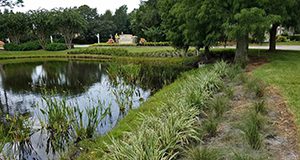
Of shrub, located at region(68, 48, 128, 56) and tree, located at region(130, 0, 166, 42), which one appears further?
tree, located at region(130, 0, 166, 42)

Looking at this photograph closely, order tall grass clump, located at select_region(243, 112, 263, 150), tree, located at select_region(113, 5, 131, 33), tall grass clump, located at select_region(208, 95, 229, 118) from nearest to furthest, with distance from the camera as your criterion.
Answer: tall grass clump, located at select_region(243, 112, 263, 150), tall grass clump, located at select_region(208, 95, 229, 118), tree, located at select_region(113, 5, 131, 33)

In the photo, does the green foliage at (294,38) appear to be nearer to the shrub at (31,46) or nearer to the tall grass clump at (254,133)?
the shrub at (31,46)

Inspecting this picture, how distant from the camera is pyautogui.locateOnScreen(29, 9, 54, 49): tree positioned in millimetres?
34312

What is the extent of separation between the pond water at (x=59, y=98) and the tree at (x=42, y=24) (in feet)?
58.3

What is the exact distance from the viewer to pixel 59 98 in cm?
1108

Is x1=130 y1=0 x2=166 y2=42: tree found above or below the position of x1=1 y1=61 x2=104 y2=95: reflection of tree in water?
above

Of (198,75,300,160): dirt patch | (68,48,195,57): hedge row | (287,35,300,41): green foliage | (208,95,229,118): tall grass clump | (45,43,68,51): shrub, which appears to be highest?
(287,35,300,41): green foliage

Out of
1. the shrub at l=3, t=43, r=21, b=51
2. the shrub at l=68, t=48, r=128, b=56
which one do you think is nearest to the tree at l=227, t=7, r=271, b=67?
the shrub at l=68, t=48, r=128, b=56

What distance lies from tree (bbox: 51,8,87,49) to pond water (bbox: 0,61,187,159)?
55.2 feet

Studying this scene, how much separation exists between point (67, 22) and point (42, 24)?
2.99 metres

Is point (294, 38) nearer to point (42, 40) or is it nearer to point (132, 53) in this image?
A: point (132, 53)

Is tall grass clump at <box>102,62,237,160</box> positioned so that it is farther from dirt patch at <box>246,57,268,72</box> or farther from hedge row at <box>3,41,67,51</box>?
hedge row at <box>3,41,67,51</box>

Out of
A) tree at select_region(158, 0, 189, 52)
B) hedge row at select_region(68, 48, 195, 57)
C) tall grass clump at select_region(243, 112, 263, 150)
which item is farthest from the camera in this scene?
hedge row at select_region(68, 48, 195, 57)

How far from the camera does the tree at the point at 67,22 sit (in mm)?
33844
